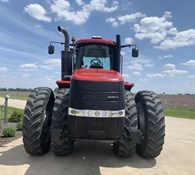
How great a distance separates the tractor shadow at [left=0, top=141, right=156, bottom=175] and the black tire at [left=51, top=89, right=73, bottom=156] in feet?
0.98

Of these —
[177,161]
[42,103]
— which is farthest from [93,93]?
[177,161]

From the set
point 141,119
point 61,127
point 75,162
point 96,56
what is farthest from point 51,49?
point 75,162

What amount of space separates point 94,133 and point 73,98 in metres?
0.81

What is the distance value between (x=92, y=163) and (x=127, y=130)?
116cm

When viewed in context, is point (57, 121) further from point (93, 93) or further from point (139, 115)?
point (139, 115)

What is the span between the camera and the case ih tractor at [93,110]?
5.52 m

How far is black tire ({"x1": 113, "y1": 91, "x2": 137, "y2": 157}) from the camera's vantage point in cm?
618

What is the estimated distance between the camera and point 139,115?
7207 mm

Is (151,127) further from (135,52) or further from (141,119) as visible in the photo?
(135,52)

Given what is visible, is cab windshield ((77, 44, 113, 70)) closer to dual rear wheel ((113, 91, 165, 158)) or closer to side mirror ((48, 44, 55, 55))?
dual rear wheel ((113, 91, 165, 158))

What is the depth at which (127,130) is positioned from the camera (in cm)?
611

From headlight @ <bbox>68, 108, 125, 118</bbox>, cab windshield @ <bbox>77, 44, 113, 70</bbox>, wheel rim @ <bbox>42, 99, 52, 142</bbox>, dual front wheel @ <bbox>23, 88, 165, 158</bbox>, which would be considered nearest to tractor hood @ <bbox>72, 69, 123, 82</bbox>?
headlight @ <bbox>68, 108, 125, 118</bbox>

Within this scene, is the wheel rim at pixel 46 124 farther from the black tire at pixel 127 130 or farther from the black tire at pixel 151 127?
the black tire at pixel 151 127

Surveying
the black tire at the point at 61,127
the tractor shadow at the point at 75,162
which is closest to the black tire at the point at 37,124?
the tractor shadow at the point at 75,162
